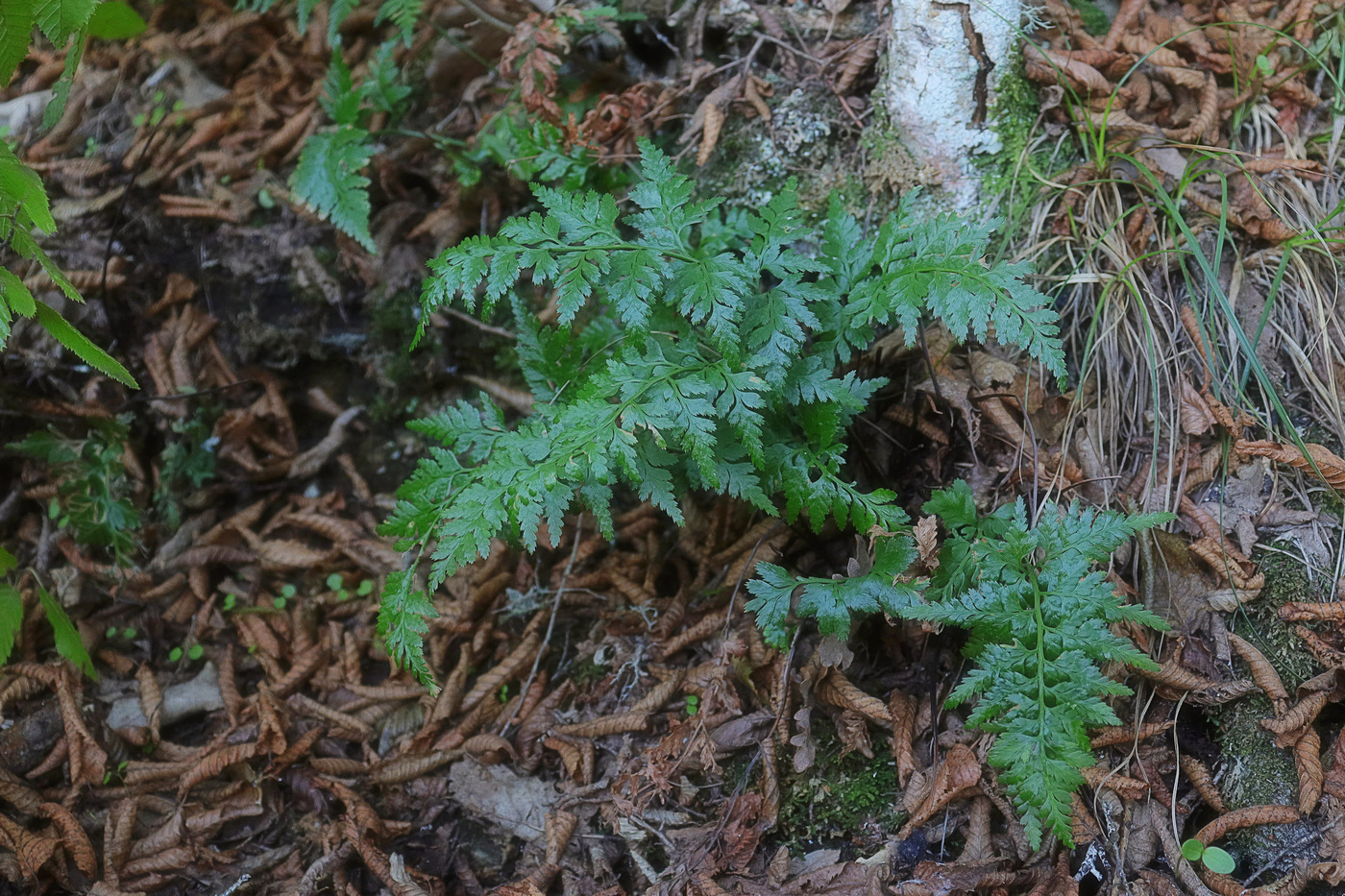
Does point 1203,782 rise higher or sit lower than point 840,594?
lower

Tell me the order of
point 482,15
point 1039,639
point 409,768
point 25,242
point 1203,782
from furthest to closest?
point 482,15
point 409,768
point 25,242
point 1203,782
point 1039,639

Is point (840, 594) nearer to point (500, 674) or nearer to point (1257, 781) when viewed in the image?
point (1257, 781)

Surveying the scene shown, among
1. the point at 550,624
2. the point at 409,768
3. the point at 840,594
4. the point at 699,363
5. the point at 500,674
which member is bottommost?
the point at 409,768

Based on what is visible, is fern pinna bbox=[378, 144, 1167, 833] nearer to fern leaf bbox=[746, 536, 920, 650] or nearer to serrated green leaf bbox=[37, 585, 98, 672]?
fern leaf bbox=[746, 536, 920, 650]

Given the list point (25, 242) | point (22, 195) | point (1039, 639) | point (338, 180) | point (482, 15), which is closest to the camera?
point (1039, 639)

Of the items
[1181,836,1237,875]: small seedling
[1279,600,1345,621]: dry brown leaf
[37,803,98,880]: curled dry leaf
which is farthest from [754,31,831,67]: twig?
[37,803,98,880]: curled dry leaf

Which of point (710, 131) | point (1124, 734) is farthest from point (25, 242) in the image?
point (1124, 734)

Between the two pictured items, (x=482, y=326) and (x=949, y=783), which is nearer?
(x=949, y=783)
